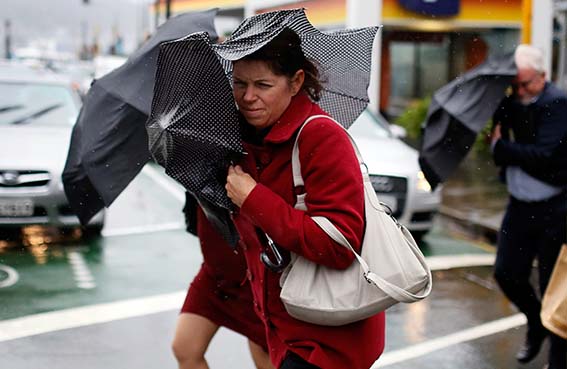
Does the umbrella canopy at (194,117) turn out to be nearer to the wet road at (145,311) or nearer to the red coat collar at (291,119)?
the red coat collar at (291,119)

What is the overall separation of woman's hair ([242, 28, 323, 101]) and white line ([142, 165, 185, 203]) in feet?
30.6

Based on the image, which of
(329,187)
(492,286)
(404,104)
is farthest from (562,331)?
(404,104)

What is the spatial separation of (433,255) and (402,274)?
263 inches

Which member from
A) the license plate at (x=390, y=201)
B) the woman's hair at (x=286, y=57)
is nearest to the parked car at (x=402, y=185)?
the license plate at (x=390, y=201)

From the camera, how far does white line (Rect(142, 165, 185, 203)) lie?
510 inches

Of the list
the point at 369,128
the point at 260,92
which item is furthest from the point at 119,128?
the point at 369,128

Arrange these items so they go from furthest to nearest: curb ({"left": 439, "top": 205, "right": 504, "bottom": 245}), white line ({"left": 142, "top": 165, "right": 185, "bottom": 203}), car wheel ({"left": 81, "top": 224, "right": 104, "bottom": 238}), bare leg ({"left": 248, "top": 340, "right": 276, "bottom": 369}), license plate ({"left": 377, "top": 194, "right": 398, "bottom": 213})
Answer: white line ({"left": 142, "top": 165, "right": 185, "bottom": 203})
curb ({"left": 439, "top": 205, "right": 504, "bottom": 245})
car wheel ({"left": 81, "top": 224, "right": 104, "bottom": 238})
license plate ({"left": 377, "top": 194, "right": 398, "bottom": 213})
bare leg ({"left": 248, "top": 340, "right": 276, "bottom": 369})

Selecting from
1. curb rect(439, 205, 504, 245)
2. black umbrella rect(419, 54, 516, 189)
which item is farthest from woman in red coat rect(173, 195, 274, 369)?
curb rect(439, 205, 504, 245)

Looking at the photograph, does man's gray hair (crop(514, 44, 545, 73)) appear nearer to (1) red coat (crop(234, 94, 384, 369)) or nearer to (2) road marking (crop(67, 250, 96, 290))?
(1) red coat (crop(234, 94, 384, 369))

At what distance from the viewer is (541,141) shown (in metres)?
5.20

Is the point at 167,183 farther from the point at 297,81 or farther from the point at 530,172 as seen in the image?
the point at 297,81

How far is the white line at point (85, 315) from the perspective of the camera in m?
6.03

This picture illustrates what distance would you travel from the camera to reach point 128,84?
3.74 m

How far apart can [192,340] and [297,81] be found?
4.61ft
